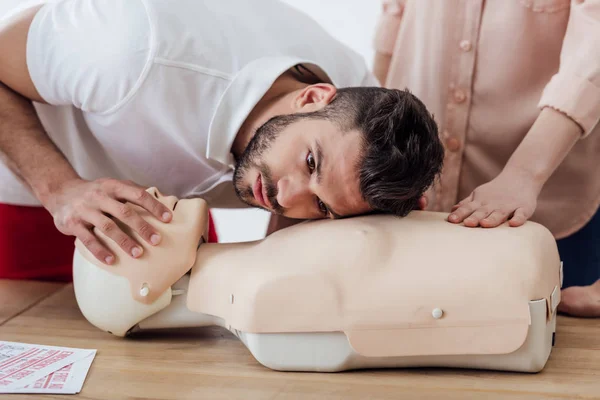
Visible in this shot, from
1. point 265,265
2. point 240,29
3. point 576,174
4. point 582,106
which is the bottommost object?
point 576,174

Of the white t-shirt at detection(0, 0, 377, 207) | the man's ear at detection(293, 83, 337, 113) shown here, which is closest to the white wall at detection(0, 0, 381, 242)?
the white t-shirt at detection(0, 0, 377, 207)

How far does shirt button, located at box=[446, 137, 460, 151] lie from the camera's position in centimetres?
183

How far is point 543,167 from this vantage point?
4.84ft

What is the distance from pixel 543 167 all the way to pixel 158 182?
0.88 m

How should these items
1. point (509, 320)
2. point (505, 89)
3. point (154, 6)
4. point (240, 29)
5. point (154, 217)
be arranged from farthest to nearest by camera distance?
point (505, 89)
point (240, 29)
point (154, 6)
point (154, 217)
point (509, 320)

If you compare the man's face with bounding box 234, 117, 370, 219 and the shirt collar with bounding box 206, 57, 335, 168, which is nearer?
the man's face with bounding box 234, 117, 370, 219

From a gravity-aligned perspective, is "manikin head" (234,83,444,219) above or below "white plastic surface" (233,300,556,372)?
above

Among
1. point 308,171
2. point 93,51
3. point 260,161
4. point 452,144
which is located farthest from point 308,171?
point 452,144

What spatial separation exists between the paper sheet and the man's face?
1.50 ft

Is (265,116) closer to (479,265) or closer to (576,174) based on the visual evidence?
(479,265)

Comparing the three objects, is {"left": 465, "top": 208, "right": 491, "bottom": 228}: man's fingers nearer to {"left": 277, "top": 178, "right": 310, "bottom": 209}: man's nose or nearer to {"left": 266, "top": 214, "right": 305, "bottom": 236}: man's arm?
{"left": 277, "top": 178, "right": 310, "bottom": 209}: man's nose

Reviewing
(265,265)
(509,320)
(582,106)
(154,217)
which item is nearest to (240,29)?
(154,217)

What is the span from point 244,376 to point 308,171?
44 centimetres

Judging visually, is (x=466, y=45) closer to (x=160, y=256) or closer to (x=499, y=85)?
(x=499, y=85)
